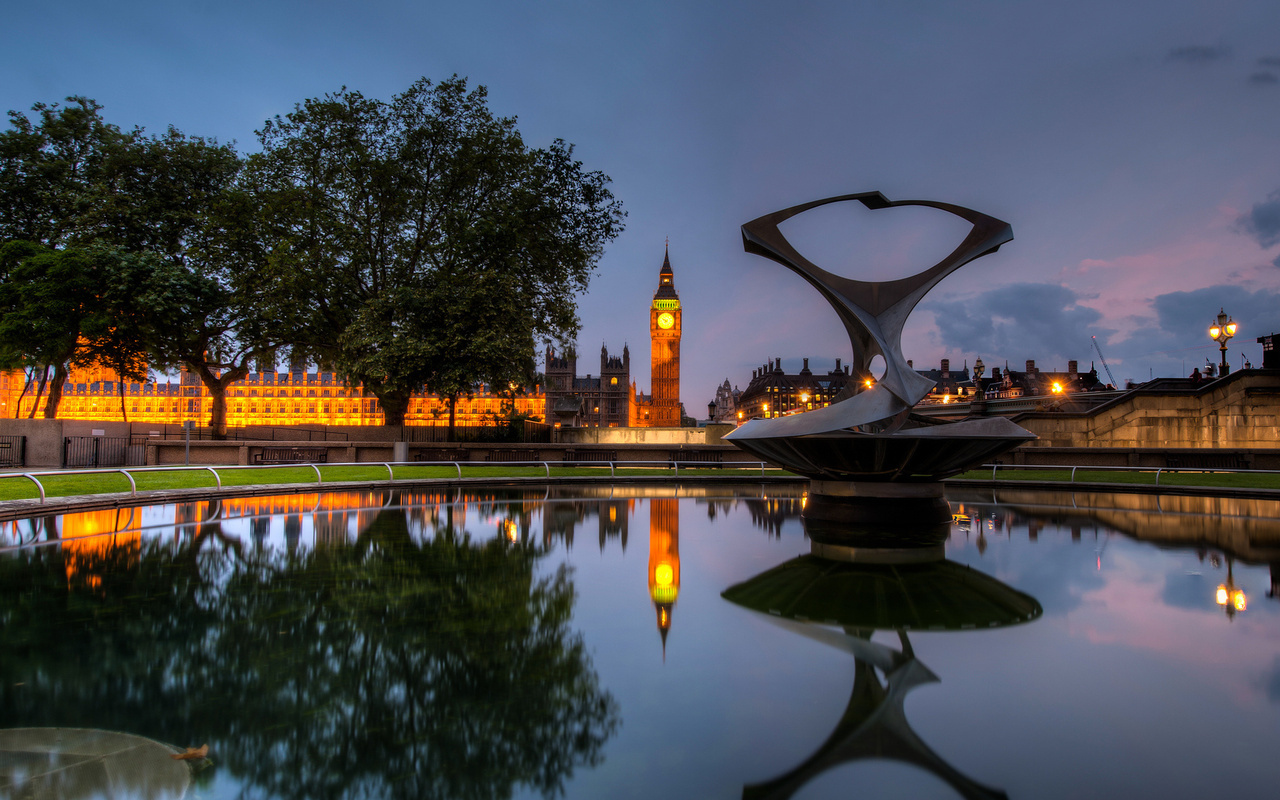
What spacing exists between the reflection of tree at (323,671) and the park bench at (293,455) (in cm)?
2078

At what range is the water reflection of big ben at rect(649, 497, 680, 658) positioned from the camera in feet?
20.3

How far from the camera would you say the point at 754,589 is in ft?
22.6

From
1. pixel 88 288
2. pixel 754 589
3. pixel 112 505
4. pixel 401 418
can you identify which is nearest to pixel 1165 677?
pixel 754 589

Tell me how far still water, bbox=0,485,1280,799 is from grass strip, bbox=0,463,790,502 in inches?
283

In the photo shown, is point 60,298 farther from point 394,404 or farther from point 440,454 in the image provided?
point 440,454

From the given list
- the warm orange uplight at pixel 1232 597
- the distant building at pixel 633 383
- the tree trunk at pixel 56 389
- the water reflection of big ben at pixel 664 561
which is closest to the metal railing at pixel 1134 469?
the water reflection of big ben at pixel 664 561

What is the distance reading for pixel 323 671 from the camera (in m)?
4.25

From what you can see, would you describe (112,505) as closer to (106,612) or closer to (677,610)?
(106,612)

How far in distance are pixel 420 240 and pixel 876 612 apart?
81.0ft

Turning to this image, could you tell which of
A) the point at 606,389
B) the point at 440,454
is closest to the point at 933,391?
the point at 606,389

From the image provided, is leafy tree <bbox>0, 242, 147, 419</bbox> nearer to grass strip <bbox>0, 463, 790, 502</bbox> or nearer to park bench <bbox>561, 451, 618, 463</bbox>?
grass strip <bbox>0, 463, 790, 502</bbox>

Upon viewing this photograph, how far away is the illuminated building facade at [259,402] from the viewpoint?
116 meters

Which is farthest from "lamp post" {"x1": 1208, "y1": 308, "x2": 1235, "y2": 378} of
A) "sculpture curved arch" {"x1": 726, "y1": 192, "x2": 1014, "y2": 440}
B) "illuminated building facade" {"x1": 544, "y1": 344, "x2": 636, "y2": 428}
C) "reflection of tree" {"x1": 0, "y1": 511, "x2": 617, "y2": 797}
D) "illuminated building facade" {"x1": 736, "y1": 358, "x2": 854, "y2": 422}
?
"illuminated building facade" {"x1": 544, "y1": 344, "x2": 636, "y2": 428}

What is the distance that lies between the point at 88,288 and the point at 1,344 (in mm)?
4196
